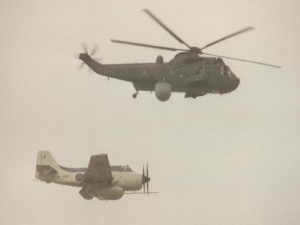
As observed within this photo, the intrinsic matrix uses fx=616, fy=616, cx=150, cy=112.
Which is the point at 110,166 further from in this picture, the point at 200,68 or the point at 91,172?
the point at 200,68

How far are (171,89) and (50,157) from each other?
8.99 meters

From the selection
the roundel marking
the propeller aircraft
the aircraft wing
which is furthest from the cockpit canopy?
the roundel marking

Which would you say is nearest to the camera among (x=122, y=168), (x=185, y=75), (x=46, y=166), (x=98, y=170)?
(x=185, y=75)

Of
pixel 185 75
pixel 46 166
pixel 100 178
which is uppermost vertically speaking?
pixel 185 75

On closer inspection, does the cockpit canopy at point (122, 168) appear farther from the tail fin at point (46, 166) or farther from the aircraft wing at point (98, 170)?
the tail fin at point (46, 166)

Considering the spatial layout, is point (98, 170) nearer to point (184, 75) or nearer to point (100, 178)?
point (100, 178)

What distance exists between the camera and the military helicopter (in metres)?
19.2

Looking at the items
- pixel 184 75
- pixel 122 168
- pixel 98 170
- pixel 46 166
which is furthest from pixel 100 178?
pixel 184 75

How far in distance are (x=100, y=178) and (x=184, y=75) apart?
19.8ft

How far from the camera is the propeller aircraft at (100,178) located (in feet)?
75.0

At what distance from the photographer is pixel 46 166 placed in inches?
1018

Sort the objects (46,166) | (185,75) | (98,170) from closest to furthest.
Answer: (185,75), (98,170), (46,166)

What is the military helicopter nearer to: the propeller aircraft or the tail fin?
the propeller aircraft

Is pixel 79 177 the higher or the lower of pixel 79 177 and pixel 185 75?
the lower
